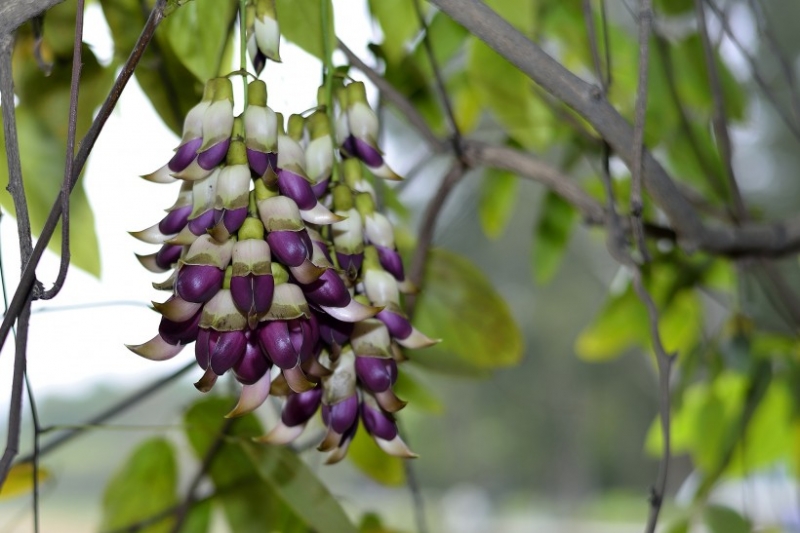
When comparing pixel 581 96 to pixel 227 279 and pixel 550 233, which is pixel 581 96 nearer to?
pixel 227 279

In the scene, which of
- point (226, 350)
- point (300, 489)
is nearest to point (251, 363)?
point (226, 350)

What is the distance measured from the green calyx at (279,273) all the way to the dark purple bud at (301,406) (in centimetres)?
5

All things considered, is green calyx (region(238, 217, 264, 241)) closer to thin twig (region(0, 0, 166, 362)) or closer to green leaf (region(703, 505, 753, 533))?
thin twig (region(0, 0, 166, 362))

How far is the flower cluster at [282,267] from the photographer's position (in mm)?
186

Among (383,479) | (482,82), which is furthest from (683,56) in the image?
(383,479)

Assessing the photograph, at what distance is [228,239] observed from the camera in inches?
7.5

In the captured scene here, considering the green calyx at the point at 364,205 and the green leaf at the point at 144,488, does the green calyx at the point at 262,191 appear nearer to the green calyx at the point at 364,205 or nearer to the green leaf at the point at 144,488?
the green calyx at the point at 364,205

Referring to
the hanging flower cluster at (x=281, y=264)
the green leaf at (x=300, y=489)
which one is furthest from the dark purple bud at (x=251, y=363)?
the green leaf at (x=300, y=489)

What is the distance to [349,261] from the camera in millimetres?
223

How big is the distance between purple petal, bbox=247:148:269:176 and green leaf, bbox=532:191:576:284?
419 millimetres

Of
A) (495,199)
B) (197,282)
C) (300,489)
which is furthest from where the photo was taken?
(495,199)

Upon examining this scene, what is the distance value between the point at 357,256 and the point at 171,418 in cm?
29

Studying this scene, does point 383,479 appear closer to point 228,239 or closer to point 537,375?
point 228,239

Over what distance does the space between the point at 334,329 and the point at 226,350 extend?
0.04 meters
